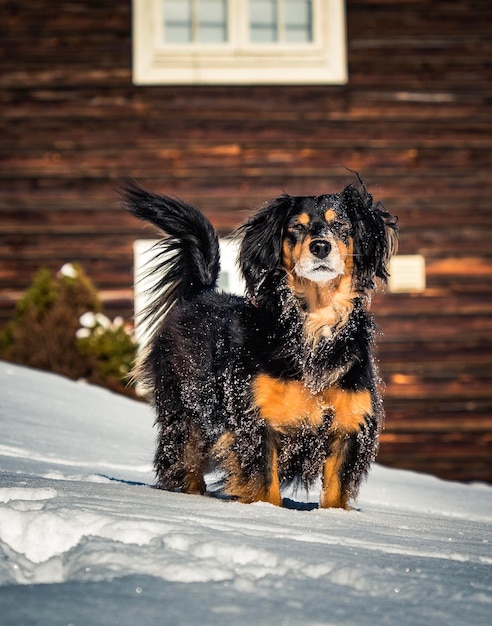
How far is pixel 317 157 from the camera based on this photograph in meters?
8.95

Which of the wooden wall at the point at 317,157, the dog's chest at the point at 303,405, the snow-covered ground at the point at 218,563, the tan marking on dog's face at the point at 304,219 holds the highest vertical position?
the wooden wall at the point at 317,157

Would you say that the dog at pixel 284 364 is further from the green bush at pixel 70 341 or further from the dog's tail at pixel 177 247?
the green bush at pixel 70 341

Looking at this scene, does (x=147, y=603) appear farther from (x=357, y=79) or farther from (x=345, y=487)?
(x=357, y=79)

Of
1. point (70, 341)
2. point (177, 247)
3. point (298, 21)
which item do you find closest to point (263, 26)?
point (298, 21)

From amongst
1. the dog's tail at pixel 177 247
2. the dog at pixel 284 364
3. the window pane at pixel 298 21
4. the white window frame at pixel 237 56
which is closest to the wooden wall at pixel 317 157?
the white window frame at pixel 237 56

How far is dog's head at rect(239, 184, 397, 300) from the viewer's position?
3.46m

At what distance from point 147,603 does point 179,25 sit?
26.2 ft

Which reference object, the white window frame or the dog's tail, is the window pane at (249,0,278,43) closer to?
the white window frame

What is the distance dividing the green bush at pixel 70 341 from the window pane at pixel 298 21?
3.25m

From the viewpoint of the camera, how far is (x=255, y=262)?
3539 mm

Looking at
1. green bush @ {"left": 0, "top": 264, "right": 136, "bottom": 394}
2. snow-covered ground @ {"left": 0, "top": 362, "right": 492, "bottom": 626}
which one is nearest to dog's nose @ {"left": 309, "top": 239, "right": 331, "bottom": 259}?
snow-covered ground @ {"left": 0, "top": 362, "right": 492, "bottom": 626}

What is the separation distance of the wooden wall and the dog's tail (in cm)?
445

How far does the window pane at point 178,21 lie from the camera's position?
348 inches

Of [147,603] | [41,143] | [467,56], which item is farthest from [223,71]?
[147,603]
